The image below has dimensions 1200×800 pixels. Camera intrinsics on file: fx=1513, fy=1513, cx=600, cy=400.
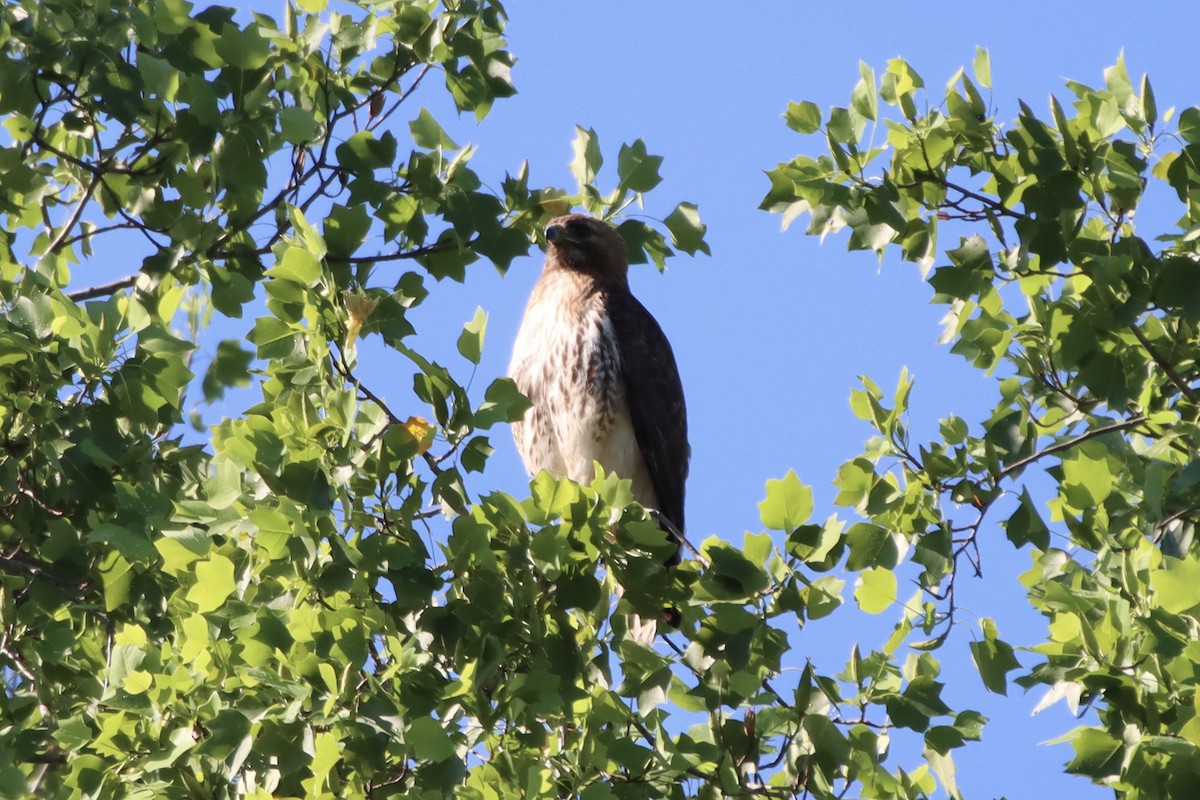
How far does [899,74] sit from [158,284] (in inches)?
93.0

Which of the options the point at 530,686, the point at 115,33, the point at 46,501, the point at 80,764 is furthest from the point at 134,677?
the point at 115,33

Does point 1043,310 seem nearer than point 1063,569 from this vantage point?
No

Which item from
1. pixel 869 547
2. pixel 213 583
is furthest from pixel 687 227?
pixel 213 583

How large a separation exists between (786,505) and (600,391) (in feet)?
9.38

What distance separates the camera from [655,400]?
6.57m

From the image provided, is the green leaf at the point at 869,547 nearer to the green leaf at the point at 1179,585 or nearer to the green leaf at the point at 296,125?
the green leaf at the point at 1179,585

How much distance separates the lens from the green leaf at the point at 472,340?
3.51m

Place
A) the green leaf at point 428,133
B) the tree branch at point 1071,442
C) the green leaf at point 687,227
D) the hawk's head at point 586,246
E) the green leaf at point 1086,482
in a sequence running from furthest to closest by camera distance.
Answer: the hawk's head at point 586,246
the green leaf at point 687,227
the green leaf at point 428,133
the tree branch at point 1071,442
the green leaf at point 1086,482

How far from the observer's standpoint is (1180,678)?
327 centimetres

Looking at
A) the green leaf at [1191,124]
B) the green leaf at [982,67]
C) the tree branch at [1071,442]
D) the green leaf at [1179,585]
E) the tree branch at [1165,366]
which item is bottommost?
the green leaf at [1179,585]

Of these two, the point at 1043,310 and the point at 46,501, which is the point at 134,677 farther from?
the point at 1043,310

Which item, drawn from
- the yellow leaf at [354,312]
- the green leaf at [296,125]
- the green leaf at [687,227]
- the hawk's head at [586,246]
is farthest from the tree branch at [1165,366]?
the hawk's head at [586,246]

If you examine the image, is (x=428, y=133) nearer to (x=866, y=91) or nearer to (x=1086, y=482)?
(x=866, y=91)

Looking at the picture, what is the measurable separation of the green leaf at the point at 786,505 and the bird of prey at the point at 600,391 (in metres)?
2.64
